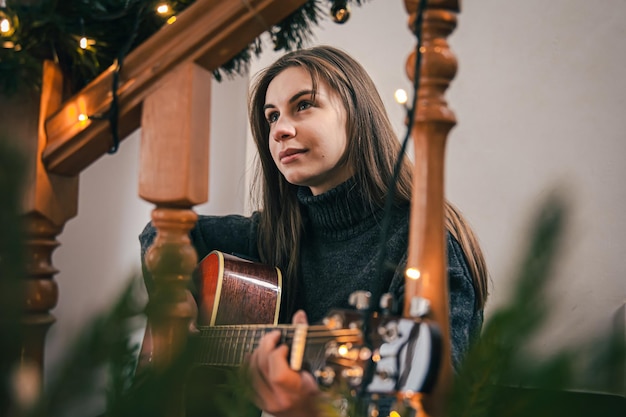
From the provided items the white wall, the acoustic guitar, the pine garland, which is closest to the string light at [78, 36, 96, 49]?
the pine garland

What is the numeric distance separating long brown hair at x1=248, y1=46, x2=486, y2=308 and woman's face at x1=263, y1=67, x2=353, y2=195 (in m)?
0.02

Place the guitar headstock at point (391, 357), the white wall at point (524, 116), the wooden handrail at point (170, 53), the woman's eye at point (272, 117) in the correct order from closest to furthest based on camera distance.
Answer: the guitar headstock at point (391, 357)
the wooden handrail at point (170, 53)
the woman's eye at point (272, 117)
the white wall at point (524, 116)

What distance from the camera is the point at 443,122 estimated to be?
1.70ft

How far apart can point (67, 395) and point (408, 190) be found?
1070 mm

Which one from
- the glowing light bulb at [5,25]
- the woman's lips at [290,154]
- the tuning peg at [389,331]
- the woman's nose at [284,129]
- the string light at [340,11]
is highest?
the string light at [340,11]

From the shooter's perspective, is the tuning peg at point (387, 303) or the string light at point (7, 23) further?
the string light at point (7, 23)

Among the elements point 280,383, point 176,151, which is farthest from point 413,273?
point 176,151

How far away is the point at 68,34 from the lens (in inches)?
29.7

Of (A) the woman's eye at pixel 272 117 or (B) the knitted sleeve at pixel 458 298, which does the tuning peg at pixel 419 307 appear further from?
(A) the woman's eye at pixel 272 117

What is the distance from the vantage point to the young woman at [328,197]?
4.00 ft

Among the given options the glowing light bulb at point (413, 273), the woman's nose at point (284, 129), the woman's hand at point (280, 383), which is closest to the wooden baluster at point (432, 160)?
the glowing light bulb at point (413, 273)

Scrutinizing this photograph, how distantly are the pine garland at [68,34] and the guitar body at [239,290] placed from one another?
352 millimetres

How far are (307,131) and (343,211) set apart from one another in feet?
0.54

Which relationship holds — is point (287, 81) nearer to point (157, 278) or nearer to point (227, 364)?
point (227, 364)
